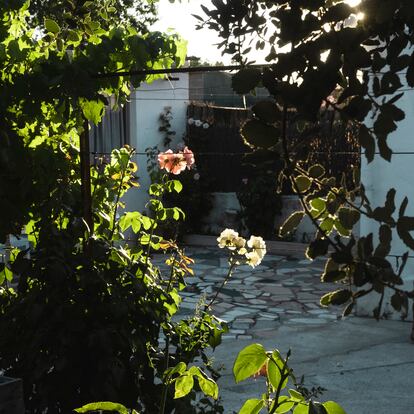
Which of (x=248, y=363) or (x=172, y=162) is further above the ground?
(x=172, y=162)

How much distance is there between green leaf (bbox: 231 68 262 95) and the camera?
4.86 feet

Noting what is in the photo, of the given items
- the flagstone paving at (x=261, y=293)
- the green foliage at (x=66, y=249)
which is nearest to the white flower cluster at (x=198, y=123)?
the flagstone paving at (x=261, y=293)

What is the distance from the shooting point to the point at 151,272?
336 cm

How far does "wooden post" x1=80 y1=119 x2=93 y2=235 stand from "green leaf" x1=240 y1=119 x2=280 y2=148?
170cm

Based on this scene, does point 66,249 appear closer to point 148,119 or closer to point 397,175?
point 397,175

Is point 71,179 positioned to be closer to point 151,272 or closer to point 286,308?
point 151,272

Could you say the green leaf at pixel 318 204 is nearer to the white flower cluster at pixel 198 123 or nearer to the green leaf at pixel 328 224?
the green leaf at pixel 328 224

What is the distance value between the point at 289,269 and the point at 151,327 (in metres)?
8.16

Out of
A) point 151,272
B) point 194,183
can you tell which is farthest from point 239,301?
point 151,272

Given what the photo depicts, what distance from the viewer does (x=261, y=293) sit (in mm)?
9516

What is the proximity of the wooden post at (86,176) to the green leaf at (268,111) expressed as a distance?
5.64 feet

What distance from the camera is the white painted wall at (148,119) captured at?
1271 cm

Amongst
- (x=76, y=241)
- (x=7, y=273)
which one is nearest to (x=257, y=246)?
(x=76, y=241)

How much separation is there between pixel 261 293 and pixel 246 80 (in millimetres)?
8165
